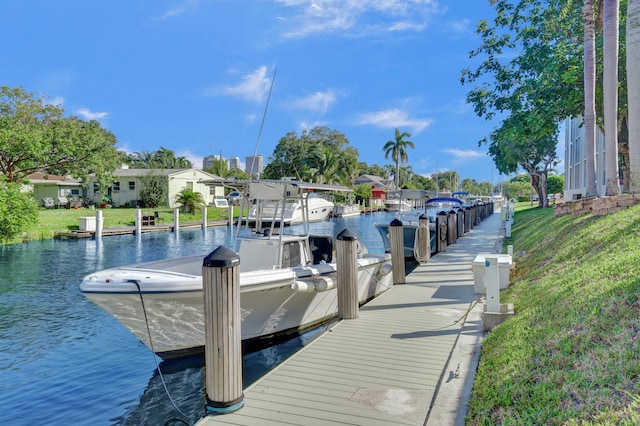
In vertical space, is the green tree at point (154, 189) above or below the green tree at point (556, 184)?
below

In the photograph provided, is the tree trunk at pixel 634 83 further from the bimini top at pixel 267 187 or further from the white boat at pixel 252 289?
the bimini top at pixel 267 187

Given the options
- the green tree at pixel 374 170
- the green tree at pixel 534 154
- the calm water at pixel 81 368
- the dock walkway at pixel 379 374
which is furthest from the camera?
the green tree at pixel 374 170

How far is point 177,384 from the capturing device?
297 inches

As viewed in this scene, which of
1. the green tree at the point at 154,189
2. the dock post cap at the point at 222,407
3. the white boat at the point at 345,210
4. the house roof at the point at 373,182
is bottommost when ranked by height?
the dock post cap at the point at 222,407

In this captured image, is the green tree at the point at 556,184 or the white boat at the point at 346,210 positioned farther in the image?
the green tree at the point at 556,184

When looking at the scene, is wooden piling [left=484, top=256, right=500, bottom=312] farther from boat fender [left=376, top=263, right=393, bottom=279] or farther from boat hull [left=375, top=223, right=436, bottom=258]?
boat hull [left=375, top=223, right=436, bottom=258]

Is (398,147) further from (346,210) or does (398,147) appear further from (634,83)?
(634,83)

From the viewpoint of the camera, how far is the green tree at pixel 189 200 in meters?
48.2

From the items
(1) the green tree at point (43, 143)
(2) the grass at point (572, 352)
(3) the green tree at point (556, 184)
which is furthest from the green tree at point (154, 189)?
(3) the green tree at point (556, 184)

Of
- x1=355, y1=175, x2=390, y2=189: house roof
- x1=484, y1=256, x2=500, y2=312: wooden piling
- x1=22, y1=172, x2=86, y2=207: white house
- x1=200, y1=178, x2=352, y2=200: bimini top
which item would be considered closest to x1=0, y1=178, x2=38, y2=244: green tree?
x1=22, y1=172, x2=86, y2=207: white house

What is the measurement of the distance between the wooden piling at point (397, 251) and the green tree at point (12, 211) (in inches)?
944

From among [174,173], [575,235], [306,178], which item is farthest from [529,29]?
[306,178]

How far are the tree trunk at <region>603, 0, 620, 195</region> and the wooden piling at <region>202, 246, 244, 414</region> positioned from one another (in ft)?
41.1

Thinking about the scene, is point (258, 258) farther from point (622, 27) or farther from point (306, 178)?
point (306, 178)
